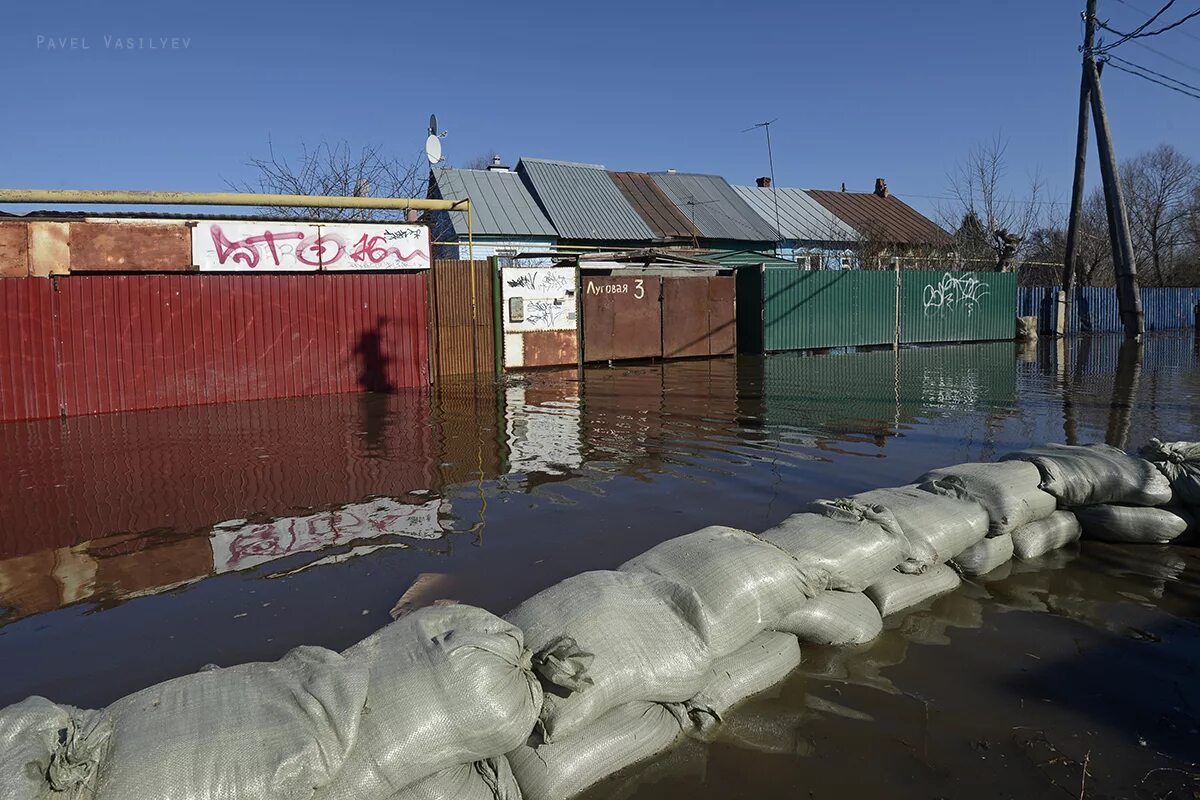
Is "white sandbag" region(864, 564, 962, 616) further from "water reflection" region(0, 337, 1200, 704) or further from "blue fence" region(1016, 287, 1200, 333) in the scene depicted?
"blue fence" region(1016, 287, 1200, 333)

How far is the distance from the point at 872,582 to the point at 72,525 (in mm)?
4537

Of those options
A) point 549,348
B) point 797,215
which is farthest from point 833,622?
point 797,215

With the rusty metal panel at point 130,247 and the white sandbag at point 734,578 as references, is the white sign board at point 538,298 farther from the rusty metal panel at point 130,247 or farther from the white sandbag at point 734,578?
the white sandbag at point 734,578

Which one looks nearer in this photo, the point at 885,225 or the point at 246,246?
the point at 246,246

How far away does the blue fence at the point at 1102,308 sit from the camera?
23062 millimetres

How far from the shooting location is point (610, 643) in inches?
94.0

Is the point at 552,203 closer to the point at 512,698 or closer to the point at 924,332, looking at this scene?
the point at 924,332

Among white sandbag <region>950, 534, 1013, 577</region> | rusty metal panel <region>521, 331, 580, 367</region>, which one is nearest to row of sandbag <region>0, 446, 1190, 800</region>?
white sandbag <region>950, 534, 1013, 577</region>

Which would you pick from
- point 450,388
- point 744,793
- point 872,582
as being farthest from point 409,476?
point 450,388

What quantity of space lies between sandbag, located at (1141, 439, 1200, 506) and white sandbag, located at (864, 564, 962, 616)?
1.56 metres

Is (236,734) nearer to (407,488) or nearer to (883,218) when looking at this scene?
(407,488)

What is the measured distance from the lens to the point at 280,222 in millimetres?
10828

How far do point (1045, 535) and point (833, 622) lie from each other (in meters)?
1.80

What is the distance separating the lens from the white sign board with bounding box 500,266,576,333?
44.5ft
